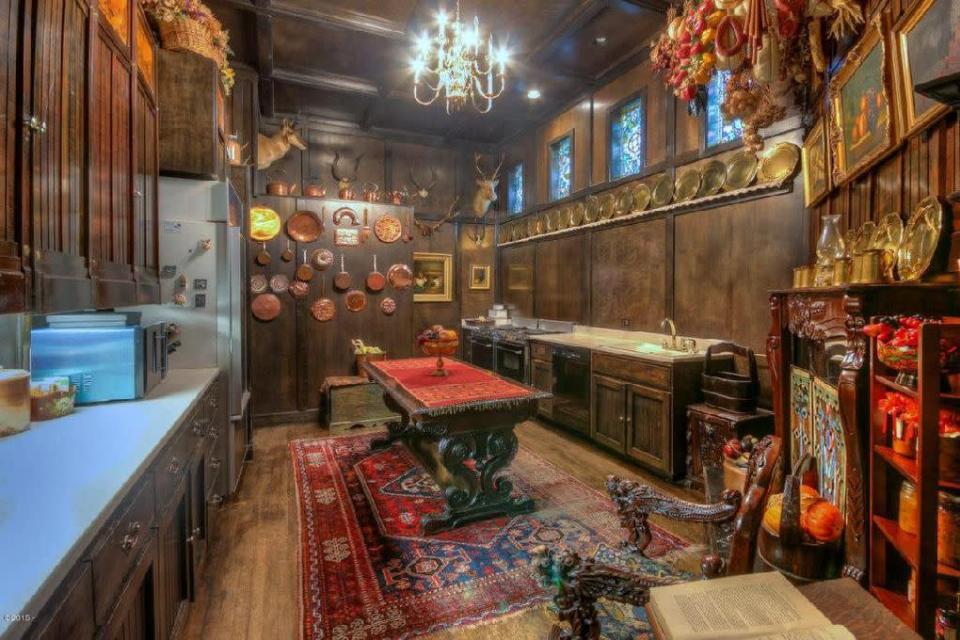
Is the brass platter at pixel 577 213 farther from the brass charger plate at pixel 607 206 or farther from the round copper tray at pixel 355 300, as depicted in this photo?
the round copper tray at pixel 355 300

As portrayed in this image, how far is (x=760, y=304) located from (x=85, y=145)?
4.13 meters

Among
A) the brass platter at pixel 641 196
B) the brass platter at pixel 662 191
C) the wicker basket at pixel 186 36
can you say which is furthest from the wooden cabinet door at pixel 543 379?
the wicker basket at pixel 186 36

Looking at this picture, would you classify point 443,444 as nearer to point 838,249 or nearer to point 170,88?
point 838,249

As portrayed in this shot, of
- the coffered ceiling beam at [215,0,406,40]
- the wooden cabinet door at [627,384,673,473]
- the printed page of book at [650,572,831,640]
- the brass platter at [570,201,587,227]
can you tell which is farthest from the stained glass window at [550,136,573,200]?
the printed page of book at [650,572,831,640]

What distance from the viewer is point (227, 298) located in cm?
321

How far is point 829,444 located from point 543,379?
3.30 metres

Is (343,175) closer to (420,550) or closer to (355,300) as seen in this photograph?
(355,300)

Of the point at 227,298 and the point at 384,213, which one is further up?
the point at 384,213

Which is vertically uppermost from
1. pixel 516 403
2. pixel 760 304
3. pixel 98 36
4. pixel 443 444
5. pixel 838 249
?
pixel 98 36

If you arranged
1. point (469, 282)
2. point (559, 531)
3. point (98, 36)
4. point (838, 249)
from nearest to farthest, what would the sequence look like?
1. point (98, 36)
2. point (838, 249)
3. point (559, 531)
4. point (469, 282)

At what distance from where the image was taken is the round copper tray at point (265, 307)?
554 cm

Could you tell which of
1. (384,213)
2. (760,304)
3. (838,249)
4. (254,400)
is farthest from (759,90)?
(254,400)

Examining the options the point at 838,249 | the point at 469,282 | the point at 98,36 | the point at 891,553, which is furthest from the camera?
the point at 469,282

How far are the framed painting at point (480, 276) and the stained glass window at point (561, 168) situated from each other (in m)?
1.77
